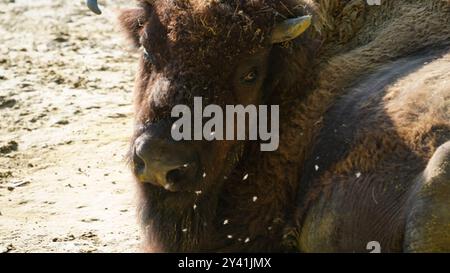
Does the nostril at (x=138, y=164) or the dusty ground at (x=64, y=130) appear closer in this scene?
the nostril at (x=138, y=164)

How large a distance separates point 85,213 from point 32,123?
5.99ft

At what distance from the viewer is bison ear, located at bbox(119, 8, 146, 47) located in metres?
5.76

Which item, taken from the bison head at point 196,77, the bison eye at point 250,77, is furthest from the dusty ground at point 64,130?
the bison eye at point 250,77

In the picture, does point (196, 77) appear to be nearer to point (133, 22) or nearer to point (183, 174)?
point (183, 174)

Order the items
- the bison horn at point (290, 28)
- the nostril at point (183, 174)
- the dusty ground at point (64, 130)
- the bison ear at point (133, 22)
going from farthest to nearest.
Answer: the dusty ground at point (64, 130), the bison ear at point (133, 22), the bison horn at point (290, 28), the nostril at point (183, 174)

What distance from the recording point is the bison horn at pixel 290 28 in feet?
17.4

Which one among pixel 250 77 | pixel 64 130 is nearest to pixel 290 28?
pixel 250 77

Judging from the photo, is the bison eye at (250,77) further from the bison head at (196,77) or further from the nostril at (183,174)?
the nostril at (183,174)

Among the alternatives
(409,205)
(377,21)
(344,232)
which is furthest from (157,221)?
(377,21)

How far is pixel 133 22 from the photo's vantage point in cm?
583

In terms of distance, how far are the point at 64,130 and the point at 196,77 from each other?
3136 millimetres

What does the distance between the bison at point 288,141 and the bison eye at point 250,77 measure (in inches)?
0.5

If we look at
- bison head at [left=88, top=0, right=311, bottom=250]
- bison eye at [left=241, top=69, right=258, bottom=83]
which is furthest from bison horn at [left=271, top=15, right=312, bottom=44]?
bison eye at [left=241, top=69, right=258, bottom=83]
